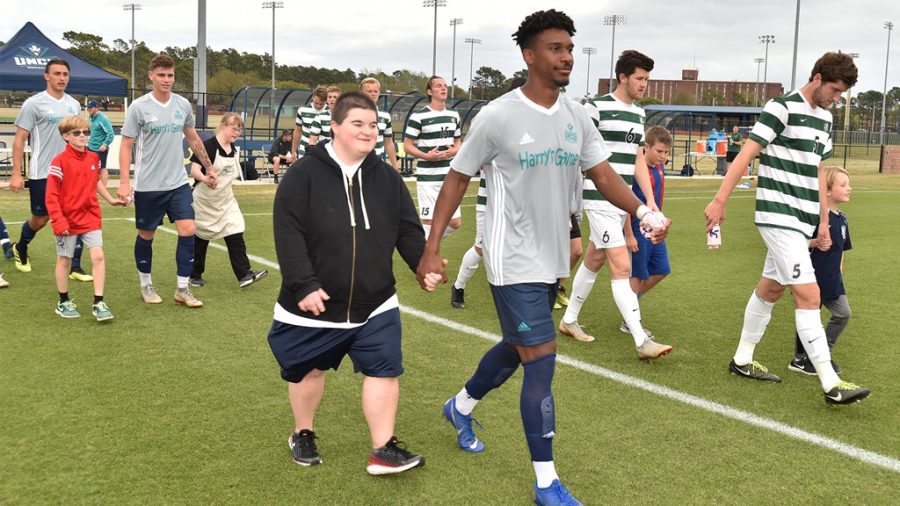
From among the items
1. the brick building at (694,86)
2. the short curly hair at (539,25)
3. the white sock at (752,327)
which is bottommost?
the white sock at (752,327)

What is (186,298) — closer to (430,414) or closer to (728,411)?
(430,414)

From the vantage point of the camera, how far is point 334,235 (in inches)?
145

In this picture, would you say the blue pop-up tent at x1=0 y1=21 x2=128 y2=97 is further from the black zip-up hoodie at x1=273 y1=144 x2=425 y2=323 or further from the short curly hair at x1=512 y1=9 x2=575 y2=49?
the short curly hair at x1=512 y1=9 x2=575 y2=49

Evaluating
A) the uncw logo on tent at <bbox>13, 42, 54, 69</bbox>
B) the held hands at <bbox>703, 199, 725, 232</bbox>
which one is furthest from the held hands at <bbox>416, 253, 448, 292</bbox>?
the uncw logo on tent at <bbox>13, 42, 54, 69</bbox>

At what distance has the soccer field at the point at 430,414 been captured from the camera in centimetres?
379

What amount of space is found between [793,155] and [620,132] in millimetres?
1460

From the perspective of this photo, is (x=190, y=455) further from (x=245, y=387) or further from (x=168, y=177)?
(x=168, y=177)

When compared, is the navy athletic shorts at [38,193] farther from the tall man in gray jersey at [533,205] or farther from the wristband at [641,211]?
the wristband at [641,211]

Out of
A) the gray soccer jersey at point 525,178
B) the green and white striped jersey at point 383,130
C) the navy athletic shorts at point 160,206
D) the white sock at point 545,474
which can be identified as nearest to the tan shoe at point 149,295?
the navy athletic shorts at point 160,206

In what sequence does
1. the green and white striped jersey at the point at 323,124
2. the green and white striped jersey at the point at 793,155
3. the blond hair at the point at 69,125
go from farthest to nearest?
the green and white striped jersey at the point at 323,124
the blond hair at the point at 69,125
the green and white striped jersey at the point at 793,155

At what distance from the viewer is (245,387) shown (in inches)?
202

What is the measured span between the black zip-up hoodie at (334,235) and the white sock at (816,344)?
2.70 metres

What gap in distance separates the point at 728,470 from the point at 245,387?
285 cm

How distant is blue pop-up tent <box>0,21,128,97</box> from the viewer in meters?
20.0
